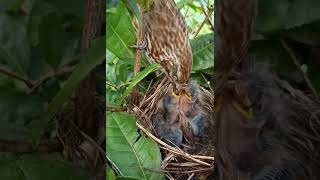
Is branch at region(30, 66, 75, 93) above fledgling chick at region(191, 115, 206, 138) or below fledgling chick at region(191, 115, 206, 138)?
above

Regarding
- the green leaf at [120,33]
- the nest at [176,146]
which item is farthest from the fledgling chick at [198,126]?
the green leaf at [120,33]

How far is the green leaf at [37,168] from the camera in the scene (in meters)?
0.33

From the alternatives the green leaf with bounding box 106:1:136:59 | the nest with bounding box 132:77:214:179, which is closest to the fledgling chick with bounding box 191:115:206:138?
the nest with bounding box 132:77:214:179

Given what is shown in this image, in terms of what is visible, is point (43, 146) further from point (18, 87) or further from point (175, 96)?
point (175, 96)

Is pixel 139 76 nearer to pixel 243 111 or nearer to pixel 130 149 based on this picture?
pixel 130 149

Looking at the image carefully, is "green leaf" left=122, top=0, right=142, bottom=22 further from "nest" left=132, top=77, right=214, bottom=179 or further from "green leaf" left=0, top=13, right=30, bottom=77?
"green leaf" left=0, top=13, right=30, bottom=77

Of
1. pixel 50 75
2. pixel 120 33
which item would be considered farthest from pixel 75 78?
pixel 120 33

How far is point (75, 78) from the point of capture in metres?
0.31

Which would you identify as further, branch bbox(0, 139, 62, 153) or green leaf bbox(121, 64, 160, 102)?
green leaf bbox(121, 64, 160, 102)

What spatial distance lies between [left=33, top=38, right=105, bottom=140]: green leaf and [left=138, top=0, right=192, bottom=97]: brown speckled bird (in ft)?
0.94

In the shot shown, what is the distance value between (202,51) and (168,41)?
0.06m

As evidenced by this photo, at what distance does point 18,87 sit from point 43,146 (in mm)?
51

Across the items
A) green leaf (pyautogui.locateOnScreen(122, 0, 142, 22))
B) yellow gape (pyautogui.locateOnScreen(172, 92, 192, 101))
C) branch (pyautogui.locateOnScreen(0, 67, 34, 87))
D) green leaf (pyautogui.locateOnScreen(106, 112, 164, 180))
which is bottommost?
green leaf (pyautogui.locateOnScreen(106, 112, 164, 180))

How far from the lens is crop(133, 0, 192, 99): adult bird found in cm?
60
